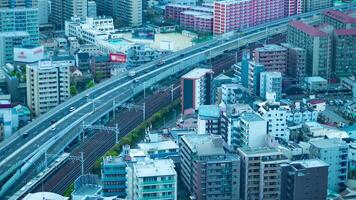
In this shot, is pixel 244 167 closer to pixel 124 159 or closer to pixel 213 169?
pixel 213 169

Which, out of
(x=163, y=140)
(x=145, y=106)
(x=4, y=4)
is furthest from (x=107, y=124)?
(x=4, y=4)

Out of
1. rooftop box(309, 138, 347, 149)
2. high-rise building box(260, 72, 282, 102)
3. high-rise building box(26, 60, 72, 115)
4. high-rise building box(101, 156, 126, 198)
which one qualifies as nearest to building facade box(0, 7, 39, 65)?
high-rise building box(26, 60, 72, 115)

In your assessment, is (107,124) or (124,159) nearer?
(124,159)

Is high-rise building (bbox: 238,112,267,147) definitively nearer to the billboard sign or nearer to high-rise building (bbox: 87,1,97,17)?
the billboard sign

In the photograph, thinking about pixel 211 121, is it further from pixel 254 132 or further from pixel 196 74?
pixel 196 74

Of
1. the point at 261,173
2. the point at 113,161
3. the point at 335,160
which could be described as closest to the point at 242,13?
the point at 335,160

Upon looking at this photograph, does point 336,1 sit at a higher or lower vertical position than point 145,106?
higher
